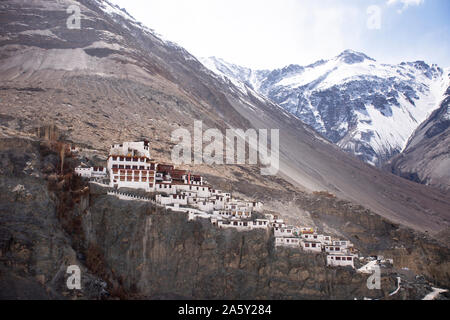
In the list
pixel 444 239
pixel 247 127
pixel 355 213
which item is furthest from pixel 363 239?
pixel 247 127

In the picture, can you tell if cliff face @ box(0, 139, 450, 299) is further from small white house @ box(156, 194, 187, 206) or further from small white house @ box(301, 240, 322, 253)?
small white house @ box(156, 194, 187, 206)

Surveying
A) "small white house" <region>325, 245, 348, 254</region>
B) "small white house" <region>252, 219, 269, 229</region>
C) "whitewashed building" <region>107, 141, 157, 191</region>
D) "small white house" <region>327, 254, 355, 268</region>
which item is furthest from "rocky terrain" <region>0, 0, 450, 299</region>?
"whitewashed building" <region>107, 141, 157, 191</region>

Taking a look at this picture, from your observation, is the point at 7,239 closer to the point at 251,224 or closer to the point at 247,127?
the point at 251,224

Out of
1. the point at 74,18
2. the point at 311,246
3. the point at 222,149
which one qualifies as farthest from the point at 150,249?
the point at 74,18

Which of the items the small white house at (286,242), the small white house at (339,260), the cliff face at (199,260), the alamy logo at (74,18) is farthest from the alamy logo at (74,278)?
the alamy logo at (74,18)

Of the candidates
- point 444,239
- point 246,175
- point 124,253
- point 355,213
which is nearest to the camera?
point 124,253

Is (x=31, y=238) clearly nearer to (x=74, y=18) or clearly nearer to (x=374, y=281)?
(x=374, y=281)
